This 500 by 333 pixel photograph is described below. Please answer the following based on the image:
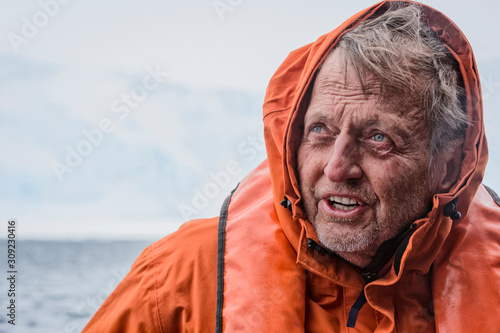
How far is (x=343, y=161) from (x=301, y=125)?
0.27m

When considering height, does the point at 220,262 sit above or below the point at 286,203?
below

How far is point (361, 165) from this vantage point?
6.21ft

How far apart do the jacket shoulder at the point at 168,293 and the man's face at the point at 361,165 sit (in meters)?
0.48

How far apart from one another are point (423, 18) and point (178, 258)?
4.65ft

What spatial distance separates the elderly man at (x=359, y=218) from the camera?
1.86 meters

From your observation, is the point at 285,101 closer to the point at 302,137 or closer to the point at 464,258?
the point at 302,137

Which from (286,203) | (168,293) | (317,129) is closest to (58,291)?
(168,293)

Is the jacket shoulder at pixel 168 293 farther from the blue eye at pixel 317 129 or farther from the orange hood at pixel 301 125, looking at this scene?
the blue eye at pixel 317 129

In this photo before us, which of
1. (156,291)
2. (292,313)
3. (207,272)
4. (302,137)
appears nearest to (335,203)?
(302,137)

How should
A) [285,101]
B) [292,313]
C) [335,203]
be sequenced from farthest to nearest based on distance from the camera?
[285,101] < [335,203] < [292,313]

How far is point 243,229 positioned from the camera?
6.52 feet

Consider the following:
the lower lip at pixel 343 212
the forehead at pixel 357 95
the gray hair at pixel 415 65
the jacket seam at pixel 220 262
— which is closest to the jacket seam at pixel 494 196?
the gray hair at pixel 415 65

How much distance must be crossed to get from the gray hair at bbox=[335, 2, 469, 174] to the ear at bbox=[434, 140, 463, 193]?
30mm

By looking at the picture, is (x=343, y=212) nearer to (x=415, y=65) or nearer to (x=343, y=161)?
(x=343, y=161)
